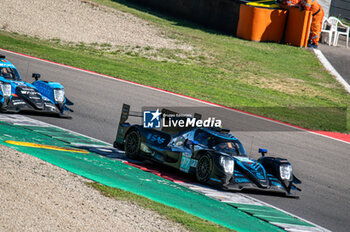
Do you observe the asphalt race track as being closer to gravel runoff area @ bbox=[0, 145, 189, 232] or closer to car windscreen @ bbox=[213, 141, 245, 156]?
car windscreen @ bbox=[213, 141, 245, 156]

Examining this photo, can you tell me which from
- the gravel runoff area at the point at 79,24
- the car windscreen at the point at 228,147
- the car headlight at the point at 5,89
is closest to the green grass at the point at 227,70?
the gravel runoff area at the point at 79,24

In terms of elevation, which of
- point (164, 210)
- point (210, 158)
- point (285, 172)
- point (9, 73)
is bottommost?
point (164, 210)

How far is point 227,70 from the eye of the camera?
28422 mm

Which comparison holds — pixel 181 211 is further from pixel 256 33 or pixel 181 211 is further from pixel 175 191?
pixel 256 33

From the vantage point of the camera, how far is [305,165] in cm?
1381

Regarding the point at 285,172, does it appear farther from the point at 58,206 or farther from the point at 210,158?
the point at 58,206

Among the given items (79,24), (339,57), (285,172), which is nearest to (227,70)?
(339,57)

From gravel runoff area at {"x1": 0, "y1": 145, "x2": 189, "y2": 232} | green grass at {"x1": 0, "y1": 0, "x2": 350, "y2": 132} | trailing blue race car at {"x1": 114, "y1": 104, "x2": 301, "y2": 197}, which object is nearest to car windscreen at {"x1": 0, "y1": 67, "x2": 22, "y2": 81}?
trailing blue race car at {"x1": 114, "y1": 104, "x2": 301, "y2": 197}

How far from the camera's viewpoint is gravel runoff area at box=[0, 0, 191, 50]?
3212 centimetres

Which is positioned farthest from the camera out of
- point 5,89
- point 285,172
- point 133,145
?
point 5,89

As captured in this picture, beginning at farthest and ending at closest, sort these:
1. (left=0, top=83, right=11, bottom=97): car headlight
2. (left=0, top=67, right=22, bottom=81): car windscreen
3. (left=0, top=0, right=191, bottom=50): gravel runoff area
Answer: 1. (left=0, top=0, right=191, bottom=50): gravel runoff area
2. (left=0, top=67, right=22, bottom=81): car windscreen
3. (left=0, top=83, right=11, bottom=97): car headlight

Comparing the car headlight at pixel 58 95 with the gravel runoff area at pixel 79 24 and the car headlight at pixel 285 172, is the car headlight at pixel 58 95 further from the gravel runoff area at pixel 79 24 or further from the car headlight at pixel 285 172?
the gravel runoff area at pixel 79 24

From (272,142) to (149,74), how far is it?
1020 centimetres

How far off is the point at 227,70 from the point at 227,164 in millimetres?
18204
